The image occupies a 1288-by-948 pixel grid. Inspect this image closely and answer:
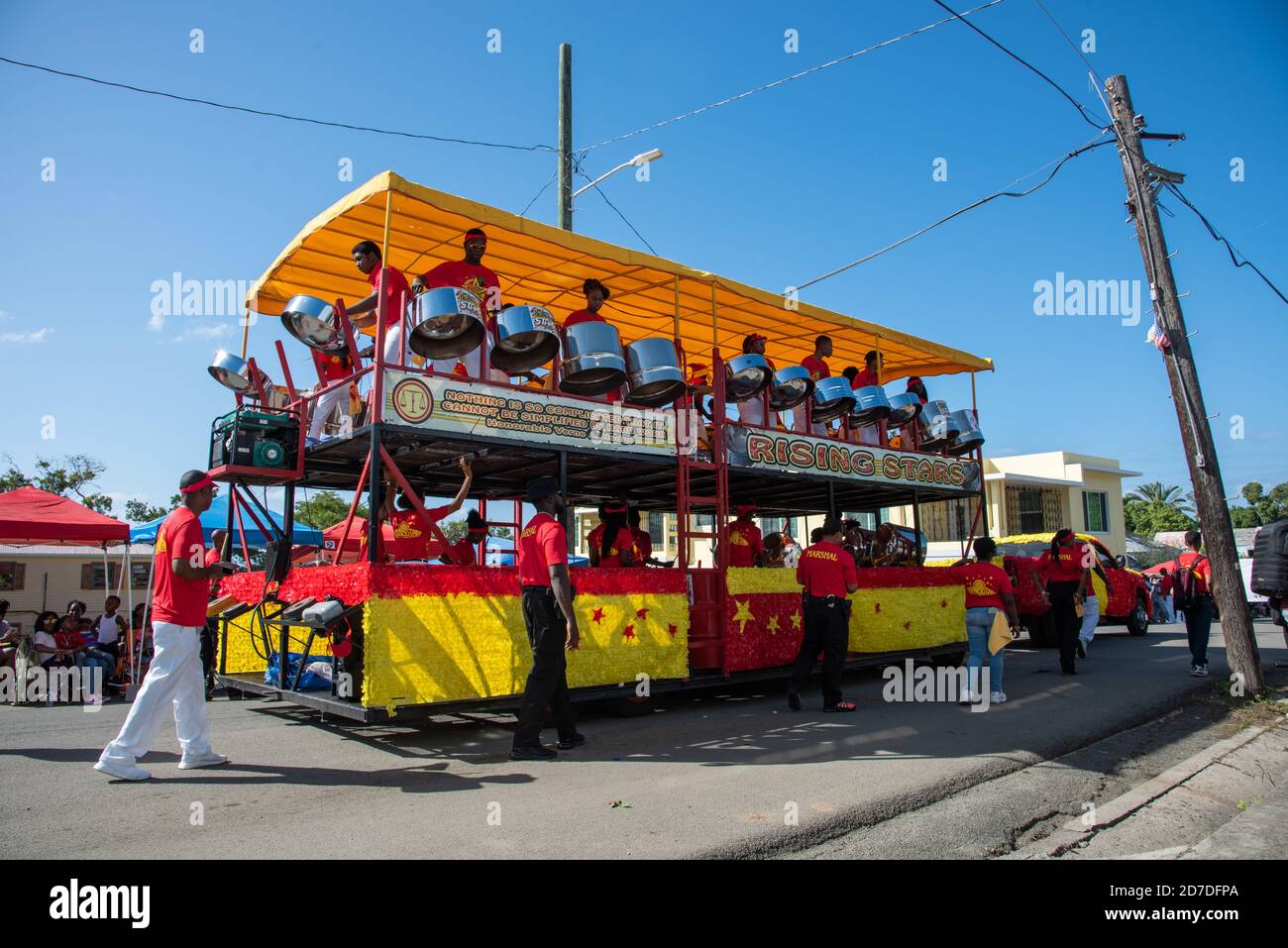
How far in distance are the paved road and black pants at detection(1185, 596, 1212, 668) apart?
1567mm

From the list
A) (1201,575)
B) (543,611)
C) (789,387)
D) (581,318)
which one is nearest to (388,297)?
(581,318)

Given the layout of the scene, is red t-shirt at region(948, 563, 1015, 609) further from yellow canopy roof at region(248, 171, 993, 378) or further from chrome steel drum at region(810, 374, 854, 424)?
yellow canopy roof at region(248, 171, 993, 378)

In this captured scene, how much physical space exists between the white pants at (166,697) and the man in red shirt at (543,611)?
7.10 ft

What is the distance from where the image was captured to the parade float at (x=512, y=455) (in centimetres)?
665

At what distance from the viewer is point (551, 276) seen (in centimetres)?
951

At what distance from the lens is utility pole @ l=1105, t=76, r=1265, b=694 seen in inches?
356

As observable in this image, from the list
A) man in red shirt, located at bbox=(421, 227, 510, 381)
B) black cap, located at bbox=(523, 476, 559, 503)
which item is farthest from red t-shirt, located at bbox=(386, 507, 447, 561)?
black cap, located at bbox=(523, 476, 559, 503)

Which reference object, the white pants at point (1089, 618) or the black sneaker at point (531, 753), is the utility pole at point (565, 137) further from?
the white pants at point (1089, 618)

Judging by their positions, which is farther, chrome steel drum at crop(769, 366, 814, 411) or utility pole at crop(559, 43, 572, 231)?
utility pole at crop(559, 43, 572, 231)

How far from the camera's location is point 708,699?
9.57 m

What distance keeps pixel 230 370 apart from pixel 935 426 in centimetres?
972

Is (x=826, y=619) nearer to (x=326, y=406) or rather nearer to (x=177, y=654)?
(x=326, y=406)
